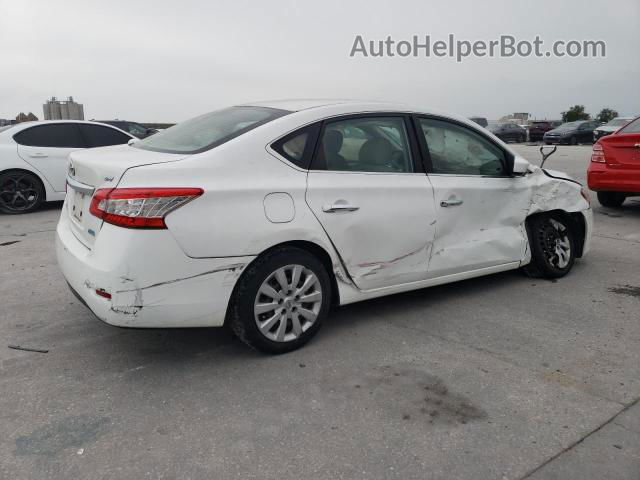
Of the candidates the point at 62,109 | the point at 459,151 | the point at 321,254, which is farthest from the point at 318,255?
the point at 62,109

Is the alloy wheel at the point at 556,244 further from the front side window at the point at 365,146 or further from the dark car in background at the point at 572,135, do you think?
the dark car in background at the point at 572,135

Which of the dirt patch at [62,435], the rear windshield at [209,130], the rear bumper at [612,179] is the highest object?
the rear windshield at [209,130]

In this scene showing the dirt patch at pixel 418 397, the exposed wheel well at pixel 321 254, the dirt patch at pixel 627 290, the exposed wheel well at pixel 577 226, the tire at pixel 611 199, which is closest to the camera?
the dirt patch at pixel 418 397

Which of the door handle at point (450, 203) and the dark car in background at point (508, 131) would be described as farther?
the dark car in background at point (508, 131)

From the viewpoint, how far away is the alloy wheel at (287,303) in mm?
3402

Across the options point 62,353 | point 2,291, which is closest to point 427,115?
point 62,353

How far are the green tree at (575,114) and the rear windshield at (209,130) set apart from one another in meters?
67.1

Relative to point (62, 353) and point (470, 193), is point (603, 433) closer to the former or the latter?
point (470, 193)

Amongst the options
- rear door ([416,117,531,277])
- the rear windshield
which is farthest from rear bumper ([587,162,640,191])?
the rear windshield

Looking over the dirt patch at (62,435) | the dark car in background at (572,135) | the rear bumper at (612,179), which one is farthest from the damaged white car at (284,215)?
the dark car in background at (572,135)

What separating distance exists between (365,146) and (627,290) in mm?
2656

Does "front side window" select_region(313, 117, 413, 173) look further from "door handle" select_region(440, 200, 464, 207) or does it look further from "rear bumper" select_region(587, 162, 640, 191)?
"rear bumper" select_region(587, 162, 640, 191)

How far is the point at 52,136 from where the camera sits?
8.98 metres

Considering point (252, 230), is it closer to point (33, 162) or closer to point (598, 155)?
point (598, 155)
